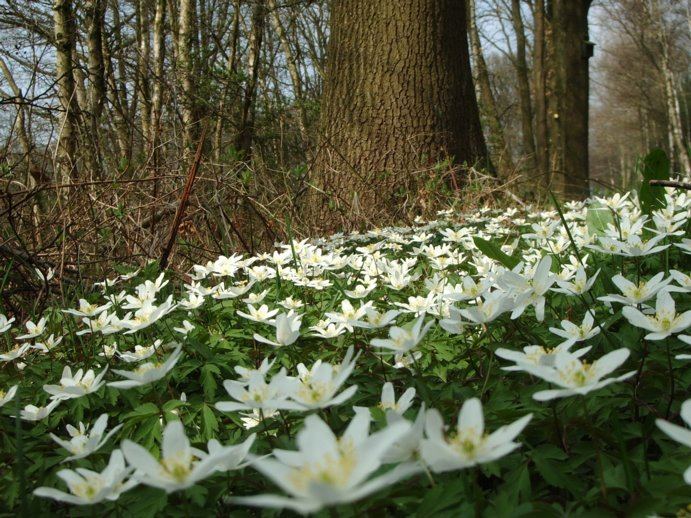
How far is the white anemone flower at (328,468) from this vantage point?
0.56 meters

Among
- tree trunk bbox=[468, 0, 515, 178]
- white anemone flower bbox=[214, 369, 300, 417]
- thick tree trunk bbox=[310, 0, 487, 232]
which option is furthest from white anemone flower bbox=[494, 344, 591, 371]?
tree trunk bbox=[468, 0, 515, 178]

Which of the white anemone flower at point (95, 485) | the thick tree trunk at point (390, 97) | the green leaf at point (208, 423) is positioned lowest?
the green leaf at point (208, 423)

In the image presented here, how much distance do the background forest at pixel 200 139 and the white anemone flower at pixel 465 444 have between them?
197 centimetres

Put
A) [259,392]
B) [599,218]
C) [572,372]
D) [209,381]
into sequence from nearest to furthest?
[572,372] → [259,392] → [209,381] → [599,218]

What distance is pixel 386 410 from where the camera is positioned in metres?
1.08

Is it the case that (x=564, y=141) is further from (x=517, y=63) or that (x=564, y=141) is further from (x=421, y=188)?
(x=517, y=63)

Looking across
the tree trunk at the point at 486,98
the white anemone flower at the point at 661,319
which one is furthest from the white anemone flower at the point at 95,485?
the tree trunk at the point at 486,98

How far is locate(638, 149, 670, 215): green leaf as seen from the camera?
2.48 meters

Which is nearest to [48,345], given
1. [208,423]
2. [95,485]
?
[208,423]

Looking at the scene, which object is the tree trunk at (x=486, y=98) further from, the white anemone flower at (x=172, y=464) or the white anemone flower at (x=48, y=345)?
the white anemone flower at (x=172, y=464)

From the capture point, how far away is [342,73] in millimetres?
5516

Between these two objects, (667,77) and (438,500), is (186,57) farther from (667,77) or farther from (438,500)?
(667,77)

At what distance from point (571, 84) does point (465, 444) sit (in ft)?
33.8

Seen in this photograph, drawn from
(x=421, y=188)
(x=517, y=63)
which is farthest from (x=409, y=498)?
(x=517, y=63)
